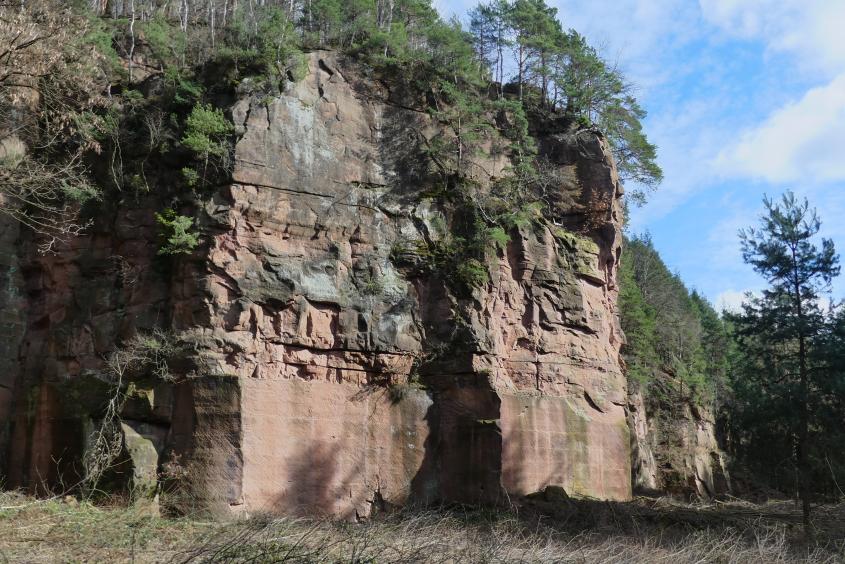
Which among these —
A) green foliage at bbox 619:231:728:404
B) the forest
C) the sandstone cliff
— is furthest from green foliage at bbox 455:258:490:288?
the sandstone cliff

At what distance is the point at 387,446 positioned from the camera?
20.0 m

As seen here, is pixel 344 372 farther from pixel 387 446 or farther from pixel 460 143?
pixel 460 143

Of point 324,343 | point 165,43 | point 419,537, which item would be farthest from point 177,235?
point 419,537

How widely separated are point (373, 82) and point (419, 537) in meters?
14.0

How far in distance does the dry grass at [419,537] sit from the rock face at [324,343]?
1.65 meters

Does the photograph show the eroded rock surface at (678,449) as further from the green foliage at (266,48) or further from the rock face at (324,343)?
the green foliage at (266,48)

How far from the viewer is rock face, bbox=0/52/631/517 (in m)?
18.7

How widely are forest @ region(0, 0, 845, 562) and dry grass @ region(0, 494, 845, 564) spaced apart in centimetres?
86

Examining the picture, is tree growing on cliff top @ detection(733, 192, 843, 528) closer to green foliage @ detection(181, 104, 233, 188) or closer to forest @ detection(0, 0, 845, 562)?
forest @ detection(0, 0, 845, 562)

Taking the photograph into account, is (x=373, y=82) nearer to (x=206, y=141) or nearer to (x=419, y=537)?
(x=206, y=141)

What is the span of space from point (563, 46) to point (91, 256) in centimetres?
1719

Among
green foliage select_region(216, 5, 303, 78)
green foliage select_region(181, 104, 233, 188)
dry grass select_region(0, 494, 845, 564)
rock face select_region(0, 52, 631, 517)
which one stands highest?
green foliage select_region(216, 5, 303, 78)

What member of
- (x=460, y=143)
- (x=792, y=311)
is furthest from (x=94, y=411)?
(x=792, y=311)

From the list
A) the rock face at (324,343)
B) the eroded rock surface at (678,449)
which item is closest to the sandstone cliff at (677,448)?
the eroded rock surface at (678,449)
